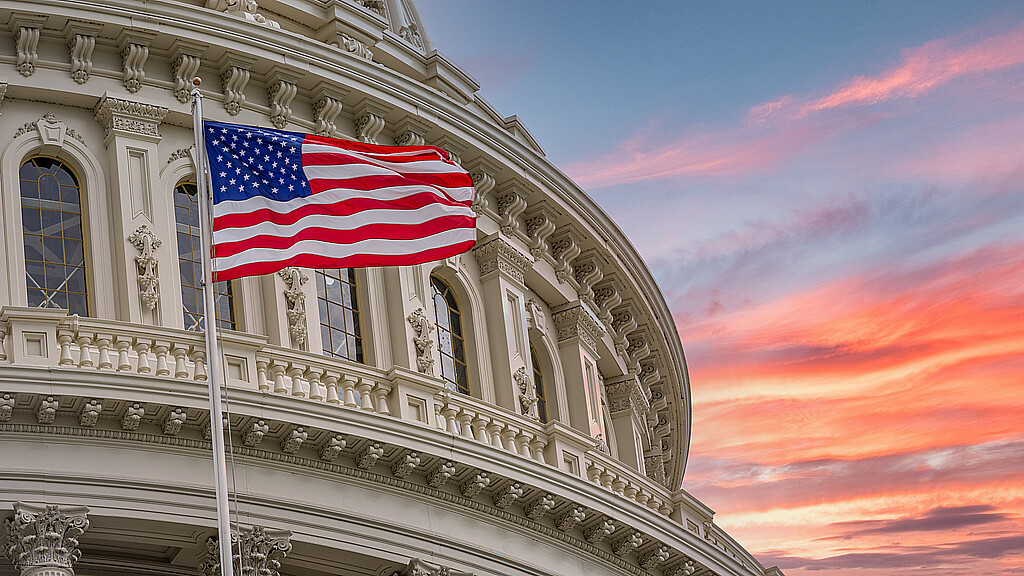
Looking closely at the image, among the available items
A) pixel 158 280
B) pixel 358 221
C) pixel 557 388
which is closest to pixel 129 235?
pixel 158 280

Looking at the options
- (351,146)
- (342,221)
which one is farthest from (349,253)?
(351,146)

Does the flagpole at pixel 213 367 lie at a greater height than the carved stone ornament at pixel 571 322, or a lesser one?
lesser

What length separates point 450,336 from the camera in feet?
120

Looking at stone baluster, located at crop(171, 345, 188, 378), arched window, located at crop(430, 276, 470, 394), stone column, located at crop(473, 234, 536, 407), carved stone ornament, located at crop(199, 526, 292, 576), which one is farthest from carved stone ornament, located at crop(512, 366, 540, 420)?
carved stone ornament, located at crop(199, 526, 292, 576)

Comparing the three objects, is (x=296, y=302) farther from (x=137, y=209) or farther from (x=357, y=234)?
(x=357, y=234)

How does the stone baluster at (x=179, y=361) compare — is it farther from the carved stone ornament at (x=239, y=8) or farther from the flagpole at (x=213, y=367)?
the carved stone ornament at (x=239, y=8)

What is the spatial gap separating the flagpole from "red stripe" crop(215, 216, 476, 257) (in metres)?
0.45

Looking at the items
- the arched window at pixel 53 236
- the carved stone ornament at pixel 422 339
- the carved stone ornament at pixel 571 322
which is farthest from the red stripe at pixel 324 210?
the carved stone ornament at pixel 571 322

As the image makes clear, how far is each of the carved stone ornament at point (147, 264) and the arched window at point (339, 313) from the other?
3450 mm

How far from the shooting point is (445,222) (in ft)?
90.6

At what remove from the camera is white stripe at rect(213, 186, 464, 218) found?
25.7m

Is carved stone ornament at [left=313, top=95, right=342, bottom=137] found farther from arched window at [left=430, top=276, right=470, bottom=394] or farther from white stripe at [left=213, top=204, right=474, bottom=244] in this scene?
white stripe at [left=213, top=204, right=474, bottom=244]

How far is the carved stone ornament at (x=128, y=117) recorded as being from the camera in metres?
32.3

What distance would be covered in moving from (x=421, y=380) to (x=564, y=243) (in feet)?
35.2
